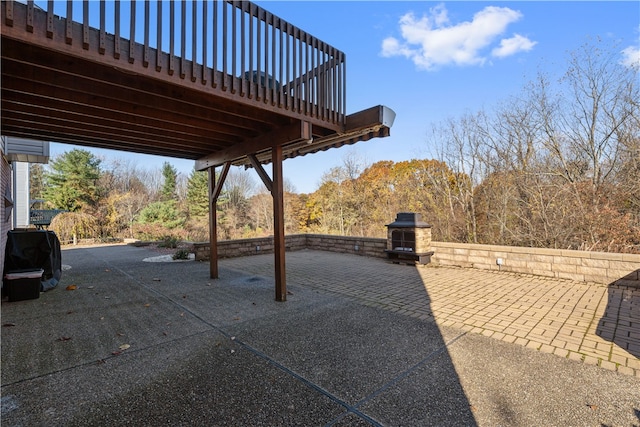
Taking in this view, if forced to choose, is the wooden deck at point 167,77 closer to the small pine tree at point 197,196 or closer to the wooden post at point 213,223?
the wooden post at point 213,223

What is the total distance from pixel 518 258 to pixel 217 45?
6.55 m

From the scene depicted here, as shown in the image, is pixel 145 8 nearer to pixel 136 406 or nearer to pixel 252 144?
pixel 252 144

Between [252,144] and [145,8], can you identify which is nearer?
[145,8]

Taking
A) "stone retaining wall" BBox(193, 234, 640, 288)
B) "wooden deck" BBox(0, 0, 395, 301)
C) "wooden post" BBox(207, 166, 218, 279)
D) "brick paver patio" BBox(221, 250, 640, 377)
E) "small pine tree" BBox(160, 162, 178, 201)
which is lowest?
"brick paver patio" BBox(221, 250, 640, 377)

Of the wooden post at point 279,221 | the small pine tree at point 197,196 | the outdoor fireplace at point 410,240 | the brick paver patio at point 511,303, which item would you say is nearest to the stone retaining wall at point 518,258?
the brick paver patio at point 511,303

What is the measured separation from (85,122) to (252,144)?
213cm

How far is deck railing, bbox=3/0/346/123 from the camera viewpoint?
2285 millimetres

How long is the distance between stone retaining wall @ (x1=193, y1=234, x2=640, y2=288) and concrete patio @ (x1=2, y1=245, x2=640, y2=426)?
39 cm

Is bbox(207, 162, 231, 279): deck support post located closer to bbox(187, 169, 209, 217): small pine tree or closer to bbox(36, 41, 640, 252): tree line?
bbox(36, 41, 640, 252): tree line

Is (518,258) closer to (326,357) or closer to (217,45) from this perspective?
(326,357)

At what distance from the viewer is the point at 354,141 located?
4969 millimetres

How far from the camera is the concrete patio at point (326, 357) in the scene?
6.32 ft

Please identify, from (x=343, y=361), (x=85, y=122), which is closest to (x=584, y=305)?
(x=343, y=361)

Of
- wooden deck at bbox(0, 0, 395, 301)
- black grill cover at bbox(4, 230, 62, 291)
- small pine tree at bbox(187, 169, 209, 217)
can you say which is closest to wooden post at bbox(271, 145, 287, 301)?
wooden deck at bbox(0, 0, 395, 301)
